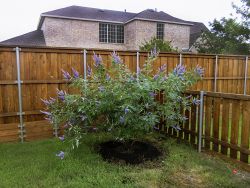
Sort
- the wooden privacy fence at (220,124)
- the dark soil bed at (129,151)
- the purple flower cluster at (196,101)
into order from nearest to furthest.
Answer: the wooden privacy fence at (220,124), the dark soil bed at (129,151), the purple flower cluster at (196,101)

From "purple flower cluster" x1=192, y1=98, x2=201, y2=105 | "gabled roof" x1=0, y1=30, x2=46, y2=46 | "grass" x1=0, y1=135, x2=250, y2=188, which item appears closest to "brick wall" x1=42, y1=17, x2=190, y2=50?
"gabled roof" x1=0, y1=30, x2=46, y2=46

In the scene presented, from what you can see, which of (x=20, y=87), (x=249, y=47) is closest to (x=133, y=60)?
(x=20, y=87)

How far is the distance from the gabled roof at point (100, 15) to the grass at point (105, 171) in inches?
564

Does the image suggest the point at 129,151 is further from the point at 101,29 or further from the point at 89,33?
the point at 101,29

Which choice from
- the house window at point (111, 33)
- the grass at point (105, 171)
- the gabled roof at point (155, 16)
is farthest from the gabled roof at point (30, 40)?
the grass at point (105, 171)

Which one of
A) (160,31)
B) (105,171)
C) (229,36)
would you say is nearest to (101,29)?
(160,31)

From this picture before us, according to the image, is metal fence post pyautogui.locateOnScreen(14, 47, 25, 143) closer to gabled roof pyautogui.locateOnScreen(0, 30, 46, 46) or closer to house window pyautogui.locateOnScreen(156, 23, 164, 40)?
gabled roof pyautogui.locateOnScreen(0, 30, 46, 46)

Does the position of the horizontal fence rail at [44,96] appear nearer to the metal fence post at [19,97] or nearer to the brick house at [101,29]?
→ the metal fence post at [19,97]

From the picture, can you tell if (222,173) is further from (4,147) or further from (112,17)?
(112,17)

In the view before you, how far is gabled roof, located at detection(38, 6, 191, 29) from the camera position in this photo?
16700 mm

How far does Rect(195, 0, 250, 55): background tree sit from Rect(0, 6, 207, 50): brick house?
6.71 ft

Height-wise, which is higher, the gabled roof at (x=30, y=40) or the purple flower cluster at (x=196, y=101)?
the gabled roof at (x=30, y=40)

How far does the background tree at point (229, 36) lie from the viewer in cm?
1568

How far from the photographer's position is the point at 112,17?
18.6 m
